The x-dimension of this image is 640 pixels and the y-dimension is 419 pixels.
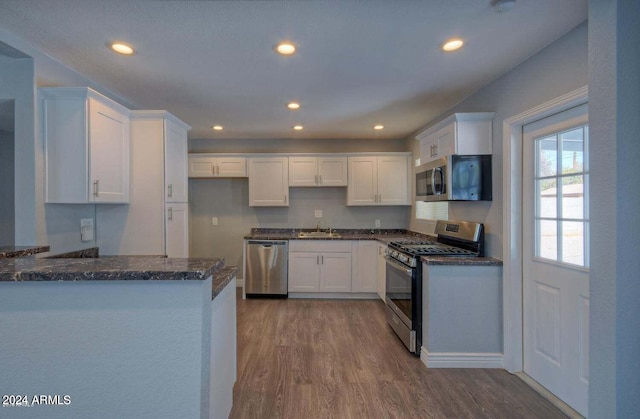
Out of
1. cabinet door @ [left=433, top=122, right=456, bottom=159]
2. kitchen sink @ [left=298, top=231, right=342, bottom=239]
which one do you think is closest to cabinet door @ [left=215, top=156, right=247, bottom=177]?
kitchen sink @ [left=298, top=231, right=342, bottom=239]

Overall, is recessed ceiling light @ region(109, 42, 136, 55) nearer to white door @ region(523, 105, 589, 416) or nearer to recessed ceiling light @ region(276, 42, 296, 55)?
recessed ceiling light @ region(276, 42, 296, 55)

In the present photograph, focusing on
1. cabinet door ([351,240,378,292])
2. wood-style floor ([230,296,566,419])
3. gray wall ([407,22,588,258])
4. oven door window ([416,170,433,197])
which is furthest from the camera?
cabinet door ([351,240,378,292])

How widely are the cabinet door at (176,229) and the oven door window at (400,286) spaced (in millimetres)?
2116

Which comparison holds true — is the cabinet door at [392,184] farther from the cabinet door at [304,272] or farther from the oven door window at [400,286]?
the oven door window at [400,286]

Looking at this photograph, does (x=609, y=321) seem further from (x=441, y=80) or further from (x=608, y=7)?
(x=441, y=80)

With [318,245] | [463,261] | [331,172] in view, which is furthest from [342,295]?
[463,261]

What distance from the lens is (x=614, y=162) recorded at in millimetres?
1249

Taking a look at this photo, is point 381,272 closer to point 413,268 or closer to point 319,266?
point 319,266

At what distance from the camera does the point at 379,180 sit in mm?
4637

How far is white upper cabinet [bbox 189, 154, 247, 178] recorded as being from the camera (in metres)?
4.67

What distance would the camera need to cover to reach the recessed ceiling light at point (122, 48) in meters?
2.01

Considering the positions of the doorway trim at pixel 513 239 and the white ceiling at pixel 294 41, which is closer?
the white ceiling at pixel 294 41

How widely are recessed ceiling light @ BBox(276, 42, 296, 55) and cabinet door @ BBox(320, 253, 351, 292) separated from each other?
2.85 meters

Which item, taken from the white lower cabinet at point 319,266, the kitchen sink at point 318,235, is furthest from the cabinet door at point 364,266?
the kitchen sink at point 318,235
